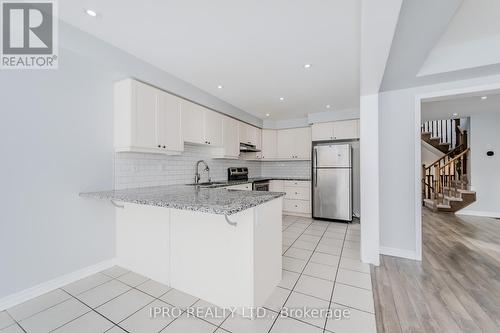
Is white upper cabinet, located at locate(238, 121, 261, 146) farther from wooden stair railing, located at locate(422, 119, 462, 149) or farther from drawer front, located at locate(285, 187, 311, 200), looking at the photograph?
wooden stair railing, located at locate(422, 119, 462, 149)

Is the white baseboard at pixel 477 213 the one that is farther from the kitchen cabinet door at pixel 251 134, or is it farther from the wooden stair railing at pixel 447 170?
the kitchen cabinet door at pixel 251 134

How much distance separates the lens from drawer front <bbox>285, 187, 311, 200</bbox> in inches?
187

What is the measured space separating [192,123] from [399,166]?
2.95 metres

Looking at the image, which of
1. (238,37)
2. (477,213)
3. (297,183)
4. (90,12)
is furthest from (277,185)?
(477,213)

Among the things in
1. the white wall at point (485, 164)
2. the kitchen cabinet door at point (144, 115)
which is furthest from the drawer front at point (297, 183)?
the white wall at point (485, 164)

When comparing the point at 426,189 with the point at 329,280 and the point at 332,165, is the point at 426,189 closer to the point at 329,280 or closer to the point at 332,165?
the point at 332,165

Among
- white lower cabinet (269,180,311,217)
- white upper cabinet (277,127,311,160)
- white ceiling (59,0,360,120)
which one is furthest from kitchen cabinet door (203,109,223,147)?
white upper cabinet (277,127,311,160)

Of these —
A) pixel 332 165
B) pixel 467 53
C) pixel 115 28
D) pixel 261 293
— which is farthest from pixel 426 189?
pixel 115 28

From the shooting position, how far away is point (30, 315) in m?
1.60

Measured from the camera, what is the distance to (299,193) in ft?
15.8

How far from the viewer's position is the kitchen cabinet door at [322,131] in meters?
4.58

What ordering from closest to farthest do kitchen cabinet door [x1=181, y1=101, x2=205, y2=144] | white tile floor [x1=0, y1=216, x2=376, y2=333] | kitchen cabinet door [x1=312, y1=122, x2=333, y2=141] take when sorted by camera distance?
white tile floor [x1=0, y1=216, x2=376, y2=333]
kitchen cabinet door [x1=181, y1=101, x2=205, y2=144]
kitchen cabinet door [x1=312, y1=122, x2=333, y2=141]

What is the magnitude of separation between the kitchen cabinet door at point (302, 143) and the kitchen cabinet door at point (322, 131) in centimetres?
27

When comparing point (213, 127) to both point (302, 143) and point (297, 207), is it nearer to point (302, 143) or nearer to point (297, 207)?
point (302, 143)
